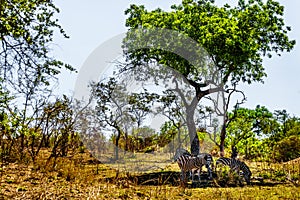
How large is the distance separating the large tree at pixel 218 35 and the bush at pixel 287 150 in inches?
316

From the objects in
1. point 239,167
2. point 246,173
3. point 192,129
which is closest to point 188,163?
point 239,167

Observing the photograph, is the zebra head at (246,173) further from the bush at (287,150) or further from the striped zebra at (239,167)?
the bush at (287,150)

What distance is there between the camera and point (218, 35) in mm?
14938

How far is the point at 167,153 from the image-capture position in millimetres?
26516

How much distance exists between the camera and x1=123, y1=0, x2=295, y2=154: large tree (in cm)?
1538

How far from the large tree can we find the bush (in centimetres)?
803

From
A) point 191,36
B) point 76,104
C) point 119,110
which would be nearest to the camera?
point 191,36

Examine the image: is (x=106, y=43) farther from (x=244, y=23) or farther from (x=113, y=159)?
(x=113, y=159)

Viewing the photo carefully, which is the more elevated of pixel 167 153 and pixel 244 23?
pixel 244 23

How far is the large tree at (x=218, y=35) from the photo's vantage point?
50.4 feet

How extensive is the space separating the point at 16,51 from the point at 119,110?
1579 centimetres

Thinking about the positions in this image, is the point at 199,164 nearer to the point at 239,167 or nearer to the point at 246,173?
the point at 239,167

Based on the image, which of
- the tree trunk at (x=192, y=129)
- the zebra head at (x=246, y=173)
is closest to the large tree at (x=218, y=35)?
the tree trunk at (x=192, y=129)

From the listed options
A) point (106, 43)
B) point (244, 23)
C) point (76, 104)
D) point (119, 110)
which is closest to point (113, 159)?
point (119, 110)
